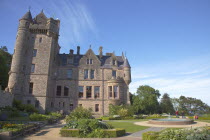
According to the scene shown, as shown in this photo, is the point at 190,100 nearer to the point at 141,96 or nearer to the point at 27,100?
the point at 141,96

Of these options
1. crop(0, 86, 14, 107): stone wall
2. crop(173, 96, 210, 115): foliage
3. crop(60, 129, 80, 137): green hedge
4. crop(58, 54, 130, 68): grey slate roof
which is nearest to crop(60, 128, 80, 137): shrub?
crop(60, 129, 80, 137): green hedge

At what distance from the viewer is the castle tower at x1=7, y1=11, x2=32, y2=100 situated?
31.2 meters

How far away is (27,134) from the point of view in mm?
13477

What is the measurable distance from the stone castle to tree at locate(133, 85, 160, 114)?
5.94 metres

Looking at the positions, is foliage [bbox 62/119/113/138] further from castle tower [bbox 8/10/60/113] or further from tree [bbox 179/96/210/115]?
tree [bbox 179/96/210/115]

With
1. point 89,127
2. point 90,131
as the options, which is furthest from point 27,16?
point 90,131

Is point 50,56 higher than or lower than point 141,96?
higher

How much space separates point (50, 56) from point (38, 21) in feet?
31.5

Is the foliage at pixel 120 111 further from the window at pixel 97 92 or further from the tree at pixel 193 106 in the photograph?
the tree at pixel 193 106

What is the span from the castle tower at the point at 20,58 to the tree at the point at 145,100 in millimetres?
27143

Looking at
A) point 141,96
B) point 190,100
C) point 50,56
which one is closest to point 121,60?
point 141,96

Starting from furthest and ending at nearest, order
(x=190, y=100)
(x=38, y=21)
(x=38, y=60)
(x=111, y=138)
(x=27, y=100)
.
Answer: (x=190, y=100) → (x=38, y=21) → (x=38, y=60) → (x=27, y=100) → (x=111, y=138)

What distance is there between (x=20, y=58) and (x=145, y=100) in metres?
31.1

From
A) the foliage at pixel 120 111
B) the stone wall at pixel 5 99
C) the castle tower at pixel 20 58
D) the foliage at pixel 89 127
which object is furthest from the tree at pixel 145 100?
the foliage at pixel 89 127
